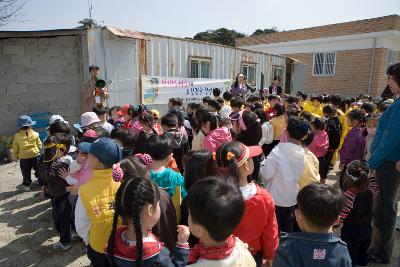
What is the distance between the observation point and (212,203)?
4.52 ft

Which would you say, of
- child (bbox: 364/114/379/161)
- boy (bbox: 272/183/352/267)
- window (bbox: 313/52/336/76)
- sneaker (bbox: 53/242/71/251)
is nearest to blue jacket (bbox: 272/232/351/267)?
boy (bbox: 272/183/352/267)

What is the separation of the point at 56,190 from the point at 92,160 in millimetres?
1335

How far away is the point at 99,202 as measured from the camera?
1.97 metres

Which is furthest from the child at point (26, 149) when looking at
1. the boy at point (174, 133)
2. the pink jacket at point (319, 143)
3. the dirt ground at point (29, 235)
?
the pink jacket at point (319, 143)

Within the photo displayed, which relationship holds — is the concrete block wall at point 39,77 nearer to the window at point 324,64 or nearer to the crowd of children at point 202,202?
the crowd of children at point 202,202

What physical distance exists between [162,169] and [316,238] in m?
1.28

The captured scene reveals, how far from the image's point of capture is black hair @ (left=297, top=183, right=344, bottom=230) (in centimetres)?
162

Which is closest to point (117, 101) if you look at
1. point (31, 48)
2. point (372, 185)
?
point (31, 48)

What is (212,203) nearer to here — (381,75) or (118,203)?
(118,203)

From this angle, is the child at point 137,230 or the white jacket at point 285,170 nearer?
the child at point 137,230

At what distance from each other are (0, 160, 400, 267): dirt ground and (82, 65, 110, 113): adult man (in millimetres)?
2155

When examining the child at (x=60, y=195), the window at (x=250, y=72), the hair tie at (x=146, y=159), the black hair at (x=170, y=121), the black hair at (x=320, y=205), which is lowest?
the child at (x=60, y=195)

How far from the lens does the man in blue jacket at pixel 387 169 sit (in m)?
2.60

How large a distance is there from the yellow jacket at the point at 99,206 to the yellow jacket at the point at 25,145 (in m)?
3.71
